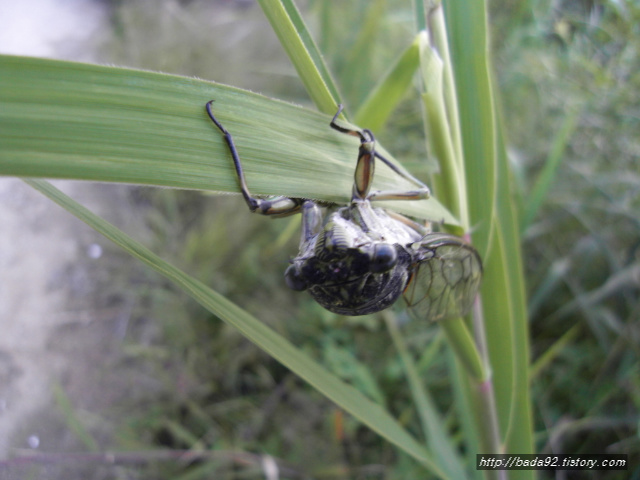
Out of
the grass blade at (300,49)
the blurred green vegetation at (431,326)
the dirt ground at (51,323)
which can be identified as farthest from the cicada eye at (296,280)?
the dirt ground at (51,323)

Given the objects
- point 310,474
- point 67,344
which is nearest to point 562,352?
point 310,474

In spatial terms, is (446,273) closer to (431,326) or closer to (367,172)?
(367,172)

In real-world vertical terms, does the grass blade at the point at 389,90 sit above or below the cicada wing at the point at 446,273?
above

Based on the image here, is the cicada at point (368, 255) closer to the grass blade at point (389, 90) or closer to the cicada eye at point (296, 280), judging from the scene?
the cicada eye at point (296, 280)

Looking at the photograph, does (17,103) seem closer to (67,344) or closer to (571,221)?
(67,344)

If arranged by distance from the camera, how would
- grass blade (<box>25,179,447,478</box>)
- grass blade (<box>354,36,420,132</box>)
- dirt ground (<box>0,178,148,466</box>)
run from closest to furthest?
grass blade (<box>25,179,447,478</box>)
grass blade (<box>354,36,420,132</box>)
dirt ground (<box>0,178,148,466</box>)

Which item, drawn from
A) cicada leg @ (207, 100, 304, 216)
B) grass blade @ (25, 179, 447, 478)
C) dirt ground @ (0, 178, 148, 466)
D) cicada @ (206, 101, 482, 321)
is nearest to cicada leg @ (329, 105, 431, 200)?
cicada @ (206, 101, 482, 321)

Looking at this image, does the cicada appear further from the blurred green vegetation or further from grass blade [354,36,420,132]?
the blurred green vegetation

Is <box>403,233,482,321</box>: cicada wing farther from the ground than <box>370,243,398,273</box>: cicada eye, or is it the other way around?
<box>370,243,398,273</box>: cicada eye
